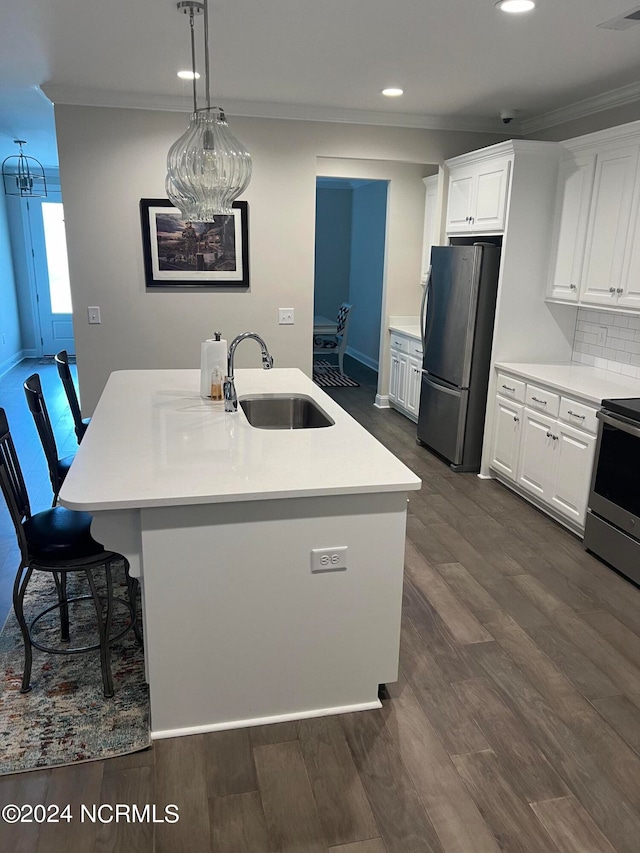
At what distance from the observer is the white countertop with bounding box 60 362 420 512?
197cm

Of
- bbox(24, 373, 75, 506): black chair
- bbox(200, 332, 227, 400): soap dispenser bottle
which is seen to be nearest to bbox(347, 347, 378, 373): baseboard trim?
bbox(200, 332, 227, 400): soap dispenser bottle

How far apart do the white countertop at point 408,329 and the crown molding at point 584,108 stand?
188cm

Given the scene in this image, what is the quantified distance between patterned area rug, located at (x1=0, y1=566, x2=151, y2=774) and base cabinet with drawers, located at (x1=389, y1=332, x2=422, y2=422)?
3936mm

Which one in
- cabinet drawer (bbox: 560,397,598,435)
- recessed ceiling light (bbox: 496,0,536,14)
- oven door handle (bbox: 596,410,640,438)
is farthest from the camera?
cabinet drawer (bbox: 560,397,598,435)

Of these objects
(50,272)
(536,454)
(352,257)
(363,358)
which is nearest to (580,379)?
(536,454)

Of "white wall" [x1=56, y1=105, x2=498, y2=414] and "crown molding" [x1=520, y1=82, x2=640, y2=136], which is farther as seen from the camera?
"white wall" [x1=56, y1=105, x2=498, y2=414]

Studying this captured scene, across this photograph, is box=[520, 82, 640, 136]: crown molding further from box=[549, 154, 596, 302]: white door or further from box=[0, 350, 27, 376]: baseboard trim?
box=[0, 350, 27, 376]: baseboard trim

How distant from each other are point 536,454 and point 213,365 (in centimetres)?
223

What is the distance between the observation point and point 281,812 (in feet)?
6.21

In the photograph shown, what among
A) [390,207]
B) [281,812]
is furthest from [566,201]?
[281,812]

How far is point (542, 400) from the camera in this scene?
4020mm

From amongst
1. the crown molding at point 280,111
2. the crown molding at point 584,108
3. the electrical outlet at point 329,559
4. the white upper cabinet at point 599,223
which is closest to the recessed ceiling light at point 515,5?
the white upper cabinet at point 599,223

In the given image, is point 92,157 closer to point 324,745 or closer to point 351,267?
point 324,745

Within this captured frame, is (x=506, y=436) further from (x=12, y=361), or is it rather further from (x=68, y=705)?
(x=12, y=361)
